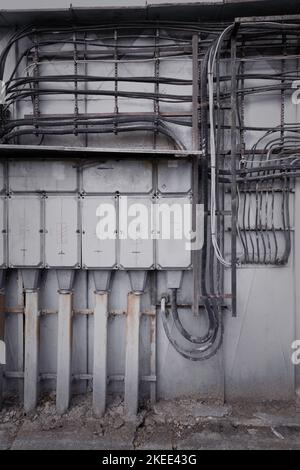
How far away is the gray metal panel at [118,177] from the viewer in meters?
2.75

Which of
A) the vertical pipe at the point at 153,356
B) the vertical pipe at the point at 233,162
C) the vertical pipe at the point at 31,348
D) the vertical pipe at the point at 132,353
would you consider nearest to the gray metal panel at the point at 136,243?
the vertical pipe at the point at 132,353

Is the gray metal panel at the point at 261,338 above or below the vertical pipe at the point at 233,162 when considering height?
below

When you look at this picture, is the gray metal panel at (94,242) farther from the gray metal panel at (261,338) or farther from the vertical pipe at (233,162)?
the gray metal panel at (261,338)

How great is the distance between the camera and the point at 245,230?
289cm

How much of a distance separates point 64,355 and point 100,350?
1.01 ft

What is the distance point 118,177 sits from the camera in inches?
108

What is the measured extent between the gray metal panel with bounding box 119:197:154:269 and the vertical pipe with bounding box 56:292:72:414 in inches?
24.1

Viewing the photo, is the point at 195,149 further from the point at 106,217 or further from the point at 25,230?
the point at 25,230

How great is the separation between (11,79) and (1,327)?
2095 mm

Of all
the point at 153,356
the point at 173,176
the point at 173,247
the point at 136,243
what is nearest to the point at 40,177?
the point at 136,243

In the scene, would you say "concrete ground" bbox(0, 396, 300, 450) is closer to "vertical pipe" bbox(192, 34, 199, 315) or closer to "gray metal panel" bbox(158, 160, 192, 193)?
"vertical pipe" bbox(192, 34, 199, 315)

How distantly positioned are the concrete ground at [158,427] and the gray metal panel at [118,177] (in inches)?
72.6

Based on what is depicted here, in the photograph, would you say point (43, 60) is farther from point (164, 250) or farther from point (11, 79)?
point (164, 250)
